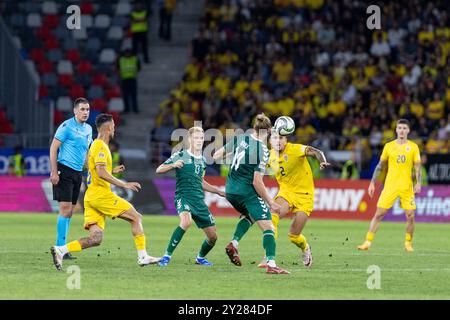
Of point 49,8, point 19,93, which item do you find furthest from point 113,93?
point 49,8

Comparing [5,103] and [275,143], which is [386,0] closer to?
[5,103]

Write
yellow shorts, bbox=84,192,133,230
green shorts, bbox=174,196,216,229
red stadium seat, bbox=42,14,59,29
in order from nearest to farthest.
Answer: yellow shorts, bbox=84,192,133,230 < green shorts, bbox=174,196,216,229 < red stadium seat, bbox=42,14,59,29

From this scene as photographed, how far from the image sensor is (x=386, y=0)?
40.6 meters

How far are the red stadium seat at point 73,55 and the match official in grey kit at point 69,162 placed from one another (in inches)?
929

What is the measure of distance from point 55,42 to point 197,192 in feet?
85.5

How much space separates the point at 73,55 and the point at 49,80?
145 cm

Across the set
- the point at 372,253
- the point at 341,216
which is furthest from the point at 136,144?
the point at 372,253

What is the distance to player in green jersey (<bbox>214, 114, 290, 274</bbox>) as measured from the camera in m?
16.0

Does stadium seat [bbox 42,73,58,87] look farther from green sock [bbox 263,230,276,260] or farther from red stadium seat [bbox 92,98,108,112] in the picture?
green sock [bbox 263,230,276,260]

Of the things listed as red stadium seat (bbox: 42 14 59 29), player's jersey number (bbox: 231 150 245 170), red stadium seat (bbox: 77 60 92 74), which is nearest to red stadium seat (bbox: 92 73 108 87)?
red stadium seat (bbox: 77 60 92 74)

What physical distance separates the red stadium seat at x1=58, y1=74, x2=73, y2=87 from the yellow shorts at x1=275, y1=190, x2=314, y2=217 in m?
23.8

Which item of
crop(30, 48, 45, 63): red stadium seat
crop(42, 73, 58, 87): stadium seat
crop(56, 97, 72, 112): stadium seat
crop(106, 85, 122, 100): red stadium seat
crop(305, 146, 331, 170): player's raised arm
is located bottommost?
crop(56, 97, 72, 112): stadium seat

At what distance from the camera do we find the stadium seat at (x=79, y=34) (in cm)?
4256
